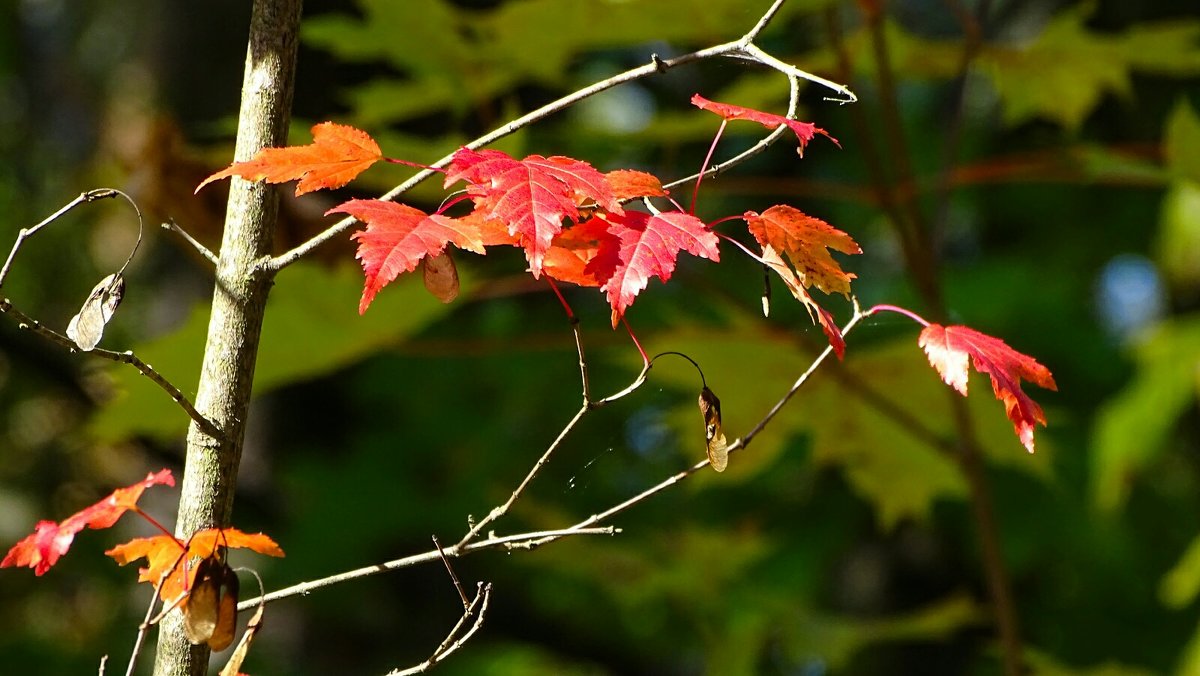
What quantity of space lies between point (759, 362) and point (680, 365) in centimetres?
15

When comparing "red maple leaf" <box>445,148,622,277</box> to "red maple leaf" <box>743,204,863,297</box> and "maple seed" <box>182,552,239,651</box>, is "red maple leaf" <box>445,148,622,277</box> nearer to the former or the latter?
"red maple leaf" <box>743,204,863,297</box>

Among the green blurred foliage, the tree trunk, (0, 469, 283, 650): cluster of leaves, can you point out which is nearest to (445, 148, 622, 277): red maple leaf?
Result: the tree trunk

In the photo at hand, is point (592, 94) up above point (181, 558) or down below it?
above

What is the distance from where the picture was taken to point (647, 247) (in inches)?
24.8

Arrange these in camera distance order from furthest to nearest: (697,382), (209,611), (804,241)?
(697,382) < (804,241) < (209,611)

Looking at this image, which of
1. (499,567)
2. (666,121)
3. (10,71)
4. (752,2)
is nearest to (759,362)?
(666,121)

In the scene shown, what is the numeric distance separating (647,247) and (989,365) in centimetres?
22

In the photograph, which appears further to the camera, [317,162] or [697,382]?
[697,382]

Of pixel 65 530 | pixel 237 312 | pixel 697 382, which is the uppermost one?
pixel 237 312

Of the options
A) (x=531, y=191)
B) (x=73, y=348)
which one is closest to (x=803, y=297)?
(x=531, y=191)

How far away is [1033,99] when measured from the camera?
1.73m

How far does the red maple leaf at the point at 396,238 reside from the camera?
0.59 m

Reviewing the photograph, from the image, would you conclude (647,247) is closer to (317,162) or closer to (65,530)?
(317,162)

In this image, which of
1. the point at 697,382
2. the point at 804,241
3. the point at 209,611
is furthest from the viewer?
the point at 697,382
